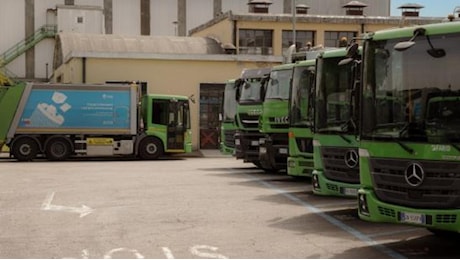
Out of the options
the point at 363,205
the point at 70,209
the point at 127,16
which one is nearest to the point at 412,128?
the point at 363,205

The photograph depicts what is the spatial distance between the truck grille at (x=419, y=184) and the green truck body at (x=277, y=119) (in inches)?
384

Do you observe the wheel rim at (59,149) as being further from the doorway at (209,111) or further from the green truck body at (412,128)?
the green truck body at (412,128)

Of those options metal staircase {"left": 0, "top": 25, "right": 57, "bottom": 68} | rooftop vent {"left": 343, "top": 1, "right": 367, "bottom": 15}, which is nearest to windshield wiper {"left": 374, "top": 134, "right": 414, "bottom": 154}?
rooftop vent {"left": 343, "top": 1, "right": 367, "bottom": 15}

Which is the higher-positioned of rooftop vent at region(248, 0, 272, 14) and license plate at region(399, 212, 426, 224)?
rooftop vent at region(248, 0, 272, 14)

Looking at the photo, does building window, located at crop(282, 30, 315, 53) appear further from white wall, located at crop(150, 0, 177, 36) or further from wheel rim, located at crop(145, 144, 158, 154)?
white wall, located at crop(150, 0, 177, 36)

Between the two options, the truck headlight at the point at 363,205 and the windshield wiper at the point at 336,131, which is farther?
the windshield wiper at the point at 336,131

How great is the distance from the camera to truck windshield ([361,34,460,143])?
27.1ft

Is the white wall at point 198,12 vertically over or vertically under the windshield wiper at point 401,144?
over

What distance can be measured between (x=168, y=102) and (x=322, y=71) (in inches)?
739

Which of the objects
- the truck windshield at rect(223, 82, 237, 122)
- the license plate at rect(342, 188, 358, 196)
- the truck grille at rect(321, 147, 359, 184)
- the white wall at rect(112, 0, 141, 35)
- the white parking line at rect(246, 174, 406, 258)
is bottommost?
the white parking line at rect(246, 174, 406, 258)

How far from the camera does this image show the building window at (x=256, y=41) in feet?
137

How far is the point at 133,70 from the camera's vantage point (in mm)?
36750

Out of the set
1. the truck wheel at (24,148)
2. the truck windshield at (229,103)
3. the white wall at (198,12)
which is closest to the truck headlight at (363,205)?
the truck windshield at (229,103)

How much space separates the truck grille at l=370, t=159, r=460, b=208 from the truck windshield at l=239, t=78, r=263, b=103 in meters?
12.8
